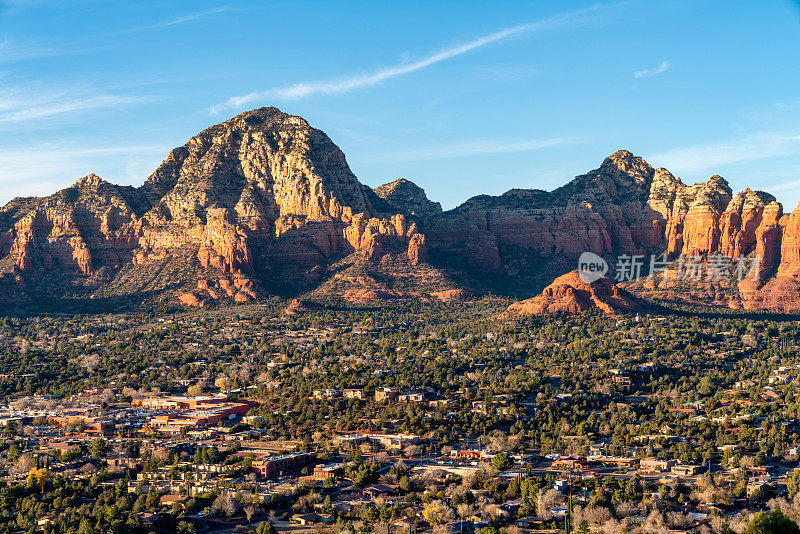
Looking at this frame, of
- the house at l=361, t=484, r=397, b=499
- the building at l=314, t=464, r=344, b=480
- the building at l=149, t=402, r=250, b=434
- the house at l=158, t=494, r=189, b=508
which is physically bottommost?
the house at l=158, t=494, r=189, b=508

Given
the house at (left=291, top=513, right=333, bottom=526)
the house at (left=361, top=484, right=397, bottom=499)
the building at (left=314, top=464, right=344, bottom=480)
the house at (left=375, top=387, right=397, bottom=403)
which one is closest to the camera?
the house at (left=291, top=513, right=333, bottom=526)

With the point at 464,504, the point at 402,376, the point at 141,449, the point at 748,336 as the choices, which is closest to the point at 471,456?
the point at 464,504

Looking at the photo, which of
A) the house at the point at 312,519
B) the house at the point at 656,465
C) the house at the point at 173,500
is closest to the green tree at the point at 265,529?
the house at the point at 312,519

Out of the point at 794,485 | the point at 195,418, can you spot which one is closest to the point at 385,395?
the point at 195,418

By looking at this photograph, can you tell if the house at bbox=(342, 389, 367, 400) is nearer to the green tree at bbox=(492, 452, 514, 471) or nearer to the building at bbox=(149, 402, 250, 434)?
the building at bbox=(149, 402, 250, 434)

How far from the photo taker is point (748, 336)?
592ft

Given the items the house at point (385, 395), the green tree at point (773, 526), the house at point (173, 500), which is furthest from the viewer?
the house at point (385, 395)

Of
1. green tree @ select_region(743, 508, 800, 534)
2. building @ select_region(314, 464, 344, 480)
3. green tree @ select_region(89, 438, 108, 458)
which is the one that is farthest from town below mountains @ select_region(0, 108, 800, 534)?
green tree @ select_region(89, 438, 108, 458)

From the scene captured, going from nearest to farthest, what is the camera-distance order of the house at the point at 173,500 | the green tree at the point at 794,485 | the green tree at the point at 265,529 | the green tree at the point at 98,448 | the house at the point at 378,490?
the green tree at the point at 265,529
the green tree at the point at 794,485
the house at the point at 173,500
the house at the point at 378,490
the green tree at the point at 98,448

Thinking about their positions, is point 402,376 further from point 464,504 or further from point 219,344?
point 464,504

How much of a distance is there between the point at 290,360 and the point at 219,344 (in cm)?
1950

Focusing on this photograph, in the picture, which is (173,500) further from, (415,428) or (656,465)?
(656,465)

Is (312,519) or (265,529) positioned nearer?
(265,529)

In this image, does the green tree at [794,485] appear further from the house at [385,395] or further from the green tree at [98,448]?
the green tree at [98,448]
